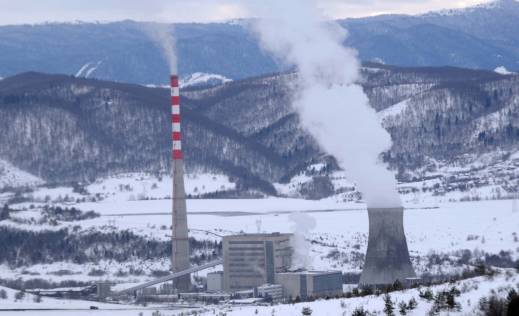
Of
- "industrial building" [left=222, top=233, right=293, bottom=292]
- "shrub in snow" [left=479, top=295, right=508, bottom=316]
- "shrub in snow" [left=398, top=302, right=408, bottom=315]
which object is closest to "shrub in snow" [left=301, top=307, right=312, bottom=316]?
"shrub in snow" [left=398, top=302, right=408, bottom=315]

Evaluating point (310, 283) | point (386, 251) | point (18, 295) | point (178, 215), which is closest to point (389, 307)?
point (386, 251)

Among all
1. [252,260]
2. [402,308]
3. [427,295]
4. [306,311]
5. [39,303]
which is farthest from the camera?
[252,260]

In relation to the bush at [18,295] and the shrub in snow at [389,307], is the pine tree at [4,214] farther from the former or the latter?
the shrub in snow at [389,307]

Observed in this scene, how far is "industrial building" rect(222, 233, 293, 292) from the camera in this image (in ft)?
369

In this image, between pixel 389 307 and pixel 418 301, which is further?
pixel 418 301

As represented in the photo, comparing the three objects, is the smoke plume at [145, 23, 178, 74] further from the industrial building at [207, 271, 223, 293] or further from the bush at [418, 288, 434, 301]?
the bush at [418, 288, 434, 301]

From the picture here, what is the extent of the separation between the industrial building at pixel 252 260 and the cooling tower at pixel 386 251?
84.4 feet

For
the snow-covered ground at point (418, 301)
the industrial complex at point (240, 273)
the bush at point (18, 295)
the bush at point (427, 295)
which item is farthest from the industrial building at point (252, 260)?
the bush at point (427, 295)

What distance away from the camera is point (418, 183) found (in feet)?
607

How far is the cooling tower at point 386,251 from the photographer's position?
86.1 metres

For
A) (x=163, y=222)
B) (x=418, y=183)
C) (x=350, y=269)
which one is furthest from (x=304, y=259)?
(x=418, y=183)

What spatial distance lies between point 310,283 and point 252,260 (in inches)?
403

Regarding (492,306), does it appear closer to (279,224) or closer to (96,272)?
(96,272)

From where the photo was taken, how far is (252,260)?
371 ft
